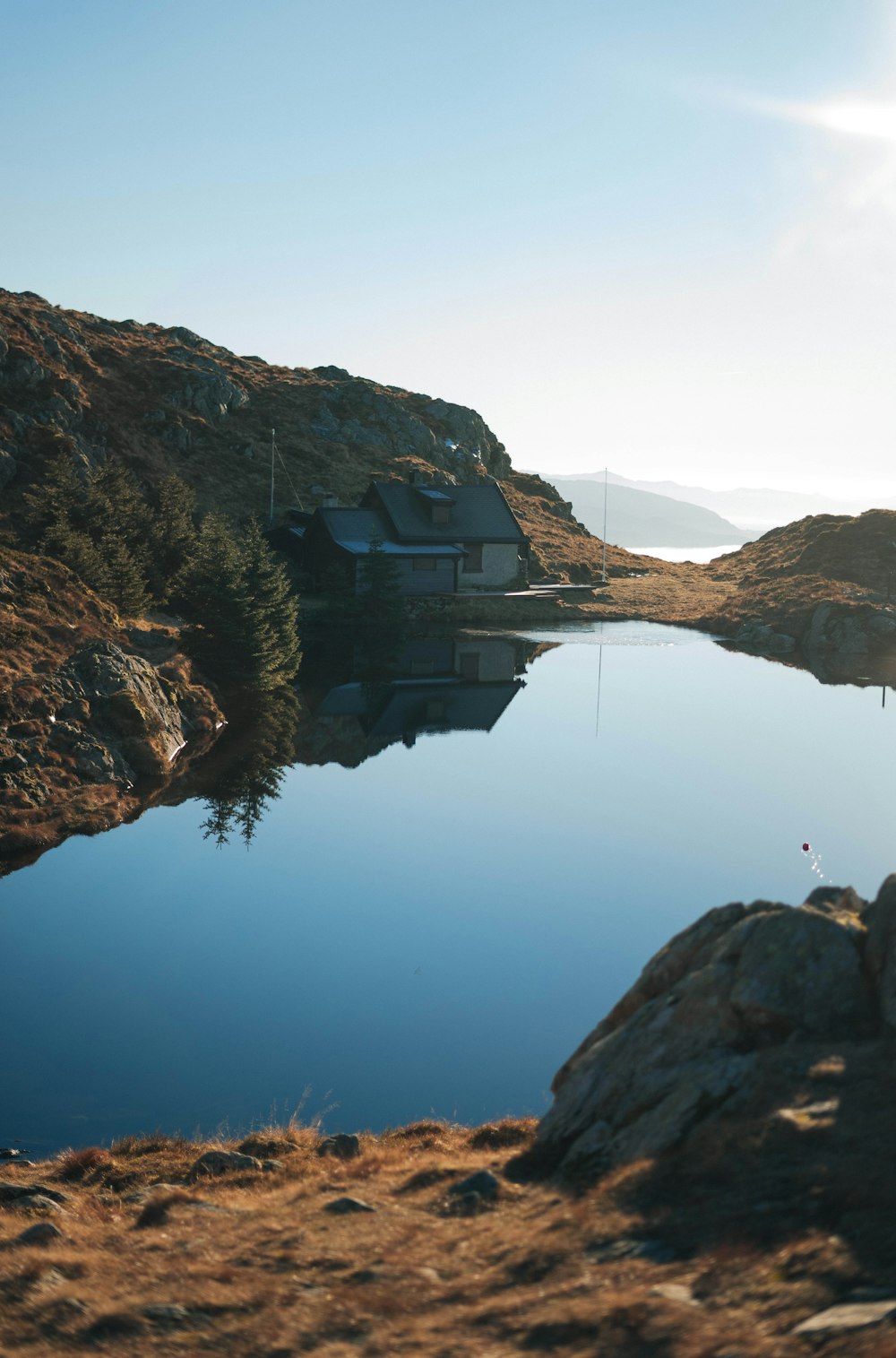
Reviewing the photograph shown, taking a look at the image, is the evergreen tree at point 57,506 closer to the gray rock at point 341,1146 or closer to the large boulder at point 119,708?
the large boulder at point 119,708

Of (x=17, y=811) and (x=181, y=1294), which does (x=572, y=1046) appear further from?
(x=17, y=811)

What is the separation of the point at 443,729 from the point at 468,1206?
110 ft

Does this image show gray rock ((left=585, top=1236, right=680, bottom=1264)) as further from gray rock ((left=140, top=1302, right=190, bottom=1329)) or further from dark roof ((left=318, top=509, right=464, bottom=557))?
dark roof ((left=318, top=509, right=464, bottom=557))

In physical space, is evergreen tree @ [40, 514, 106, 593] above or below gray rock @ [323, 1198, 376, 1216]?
above

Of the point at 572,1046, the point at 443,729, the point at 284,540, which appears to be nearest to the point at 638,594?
the point at 284,540

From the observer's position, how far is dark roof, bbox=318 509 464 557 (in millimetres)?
72438

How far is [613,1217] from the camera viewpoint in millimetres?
9273

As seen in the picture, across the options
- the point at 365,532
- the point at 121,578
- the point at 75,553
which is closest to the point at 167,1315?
the point at 75,553

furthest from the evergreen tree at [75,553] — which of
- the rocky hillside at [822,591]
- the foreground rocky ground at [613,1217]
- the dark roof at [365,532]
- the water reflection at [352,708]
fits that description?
the rocky hillside at [822,591]

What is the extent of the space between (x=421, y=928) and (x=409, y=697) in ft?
90.9

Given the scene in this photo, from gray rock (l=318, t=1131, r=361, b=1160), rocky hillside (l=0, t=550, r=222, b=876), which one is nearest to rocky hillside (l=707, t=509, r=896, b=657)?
rocky hillside (l=0, t=550, r=222, b=876)

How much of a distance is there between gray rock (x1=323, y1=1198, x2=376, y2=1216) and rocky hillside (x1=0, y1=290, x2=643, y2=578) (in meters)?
60.8

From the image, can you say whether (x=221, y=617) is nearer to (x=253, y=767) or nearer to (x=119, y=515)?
(x=119, y=515)

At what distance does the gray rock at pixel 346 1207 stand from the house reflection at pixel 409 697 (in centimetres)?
2691
